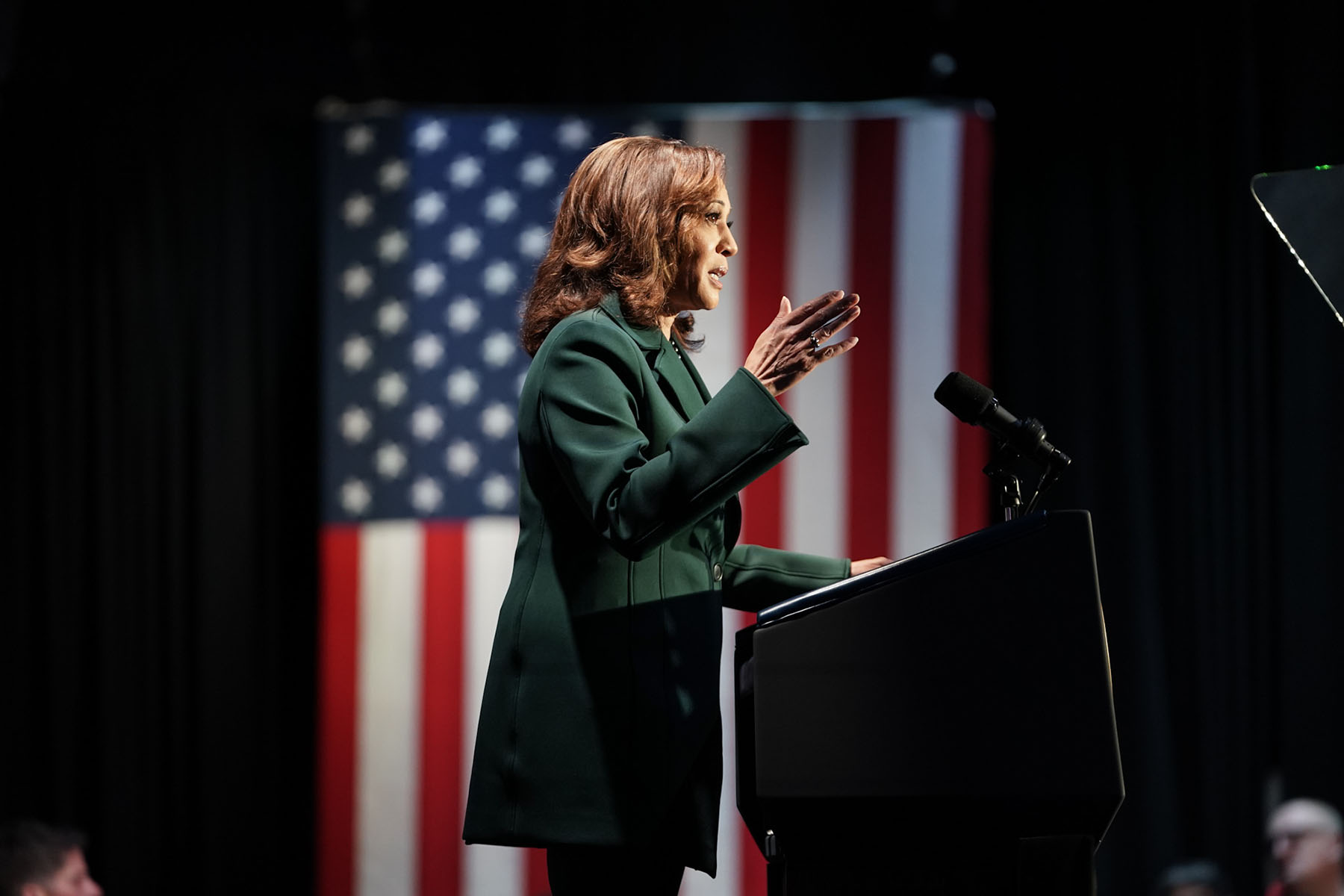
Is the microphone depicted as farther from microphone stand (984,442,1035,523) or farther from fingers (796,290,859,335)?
fingers (796,290,859,335)

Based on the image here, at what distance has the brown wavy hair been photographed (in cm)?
135

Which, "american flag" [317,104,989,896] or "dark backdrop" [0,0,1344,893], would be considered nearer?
"american flag" [317,104,989,896]

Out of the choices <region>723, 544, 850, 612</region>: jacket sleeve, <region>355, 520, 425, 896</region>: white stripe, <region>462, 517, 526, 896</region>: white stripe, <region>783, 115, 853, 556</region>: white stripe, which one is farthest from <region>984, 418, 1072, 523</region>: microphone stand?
<region>355, 520, 425, 896</region>: white stripe

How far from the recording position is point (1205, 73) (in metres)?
3.69

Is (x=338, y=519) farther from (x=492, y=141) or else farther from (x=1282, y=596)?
Answer: (x=1282, y=596)

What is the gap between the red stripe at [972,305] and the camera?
130 inches

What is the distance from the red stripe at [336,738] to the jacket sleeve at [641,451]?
2243 mm

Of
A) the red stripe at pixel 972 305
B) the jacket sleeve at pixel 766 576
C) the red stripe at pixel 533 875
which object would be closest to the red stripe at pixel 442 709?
the red stripe at pixel 533 875

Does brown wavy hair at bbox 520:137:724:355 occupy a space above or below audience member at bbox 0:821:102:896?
above

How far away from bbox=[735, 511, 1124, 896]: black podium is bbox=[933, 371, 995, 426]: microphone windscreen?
22cm

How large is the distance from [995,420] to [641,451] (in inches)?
14.1

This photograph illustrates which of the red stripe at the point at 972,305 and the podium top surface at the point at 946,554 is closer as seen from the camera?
the podium top surface at the point at 946,554

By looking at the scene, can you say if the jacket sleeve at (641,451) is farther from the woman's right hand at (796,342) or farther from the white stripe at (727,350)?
the white stripe at (727,350)

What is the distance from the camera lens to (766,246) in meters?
3.39
